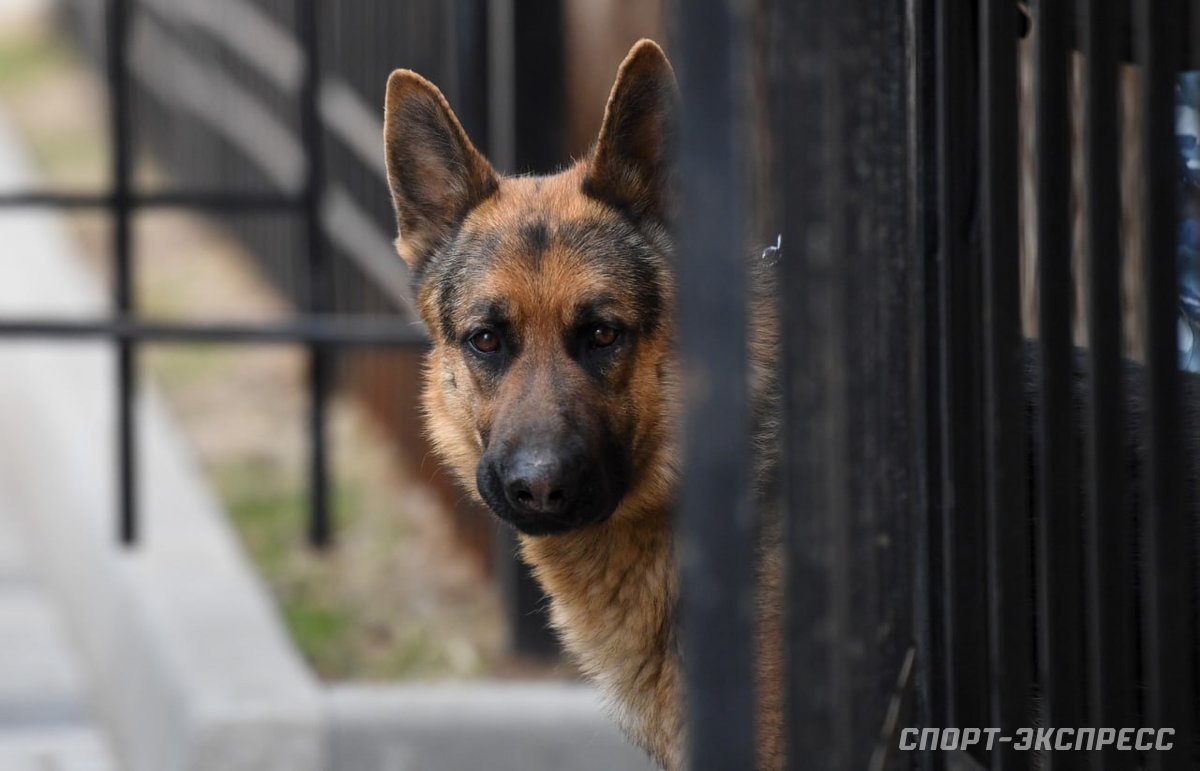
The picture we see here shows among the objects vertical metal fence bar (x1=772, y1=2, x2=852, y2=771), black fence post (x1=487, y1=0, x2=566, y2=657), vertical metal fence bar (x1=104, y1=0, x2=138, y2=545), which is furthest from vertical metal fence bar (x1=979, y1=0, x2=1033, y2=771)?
vertical metal fence bar (x1=104, y1=0, x2=138, y2=545)

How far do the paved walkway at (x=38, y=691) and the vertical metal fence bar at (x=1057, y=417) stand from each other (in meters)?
3.70

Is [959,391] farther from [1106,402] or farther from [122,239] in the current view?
[122,239]

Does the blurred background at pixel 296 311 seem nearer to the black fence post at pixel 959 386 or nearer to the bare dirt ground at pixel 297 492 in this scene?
the bare dirt ground at pixel 297 492

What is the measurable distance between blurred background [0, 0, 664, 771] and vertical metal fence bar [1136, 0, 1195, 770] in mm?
2963

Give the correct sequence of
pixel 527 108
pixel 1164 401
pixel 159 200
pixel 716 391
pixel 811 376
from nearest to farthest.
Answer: pixel 716 391 < pixel 811 376 < pixel 1164 401 < pixel 527 108 < pixel 159 200

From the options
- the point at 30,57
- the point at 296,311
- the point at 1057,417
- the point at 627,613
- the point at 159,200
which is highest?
the point at 30,57

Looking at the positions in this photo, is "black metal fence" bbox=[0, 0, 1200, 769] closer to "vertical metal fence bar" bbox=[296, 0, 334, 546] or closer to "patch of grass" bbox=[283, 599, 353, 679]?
"patch of grass" bbox=[283, 599, 353, 679]

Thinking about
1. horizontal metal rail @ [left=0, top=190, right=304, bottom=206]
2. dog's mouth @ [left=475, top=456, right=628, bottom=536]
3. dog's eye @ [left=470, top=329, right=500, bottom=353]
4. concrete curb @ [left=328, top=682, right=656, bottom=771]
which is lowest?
concrete curb @ [left=328, top=682, right=656, bottom=771]

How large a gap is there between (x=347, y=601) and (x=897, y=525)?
413 centimetres

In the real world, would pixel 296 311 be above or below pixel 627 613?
above

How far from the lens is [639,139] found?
333cm

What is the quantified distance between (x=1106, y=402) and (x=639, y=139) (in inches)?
57.0

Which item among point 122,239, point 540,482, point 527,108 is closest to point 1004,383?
point 540,482

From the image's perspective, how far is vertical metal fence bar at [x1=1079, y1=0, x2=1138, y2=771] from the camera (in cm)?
214
